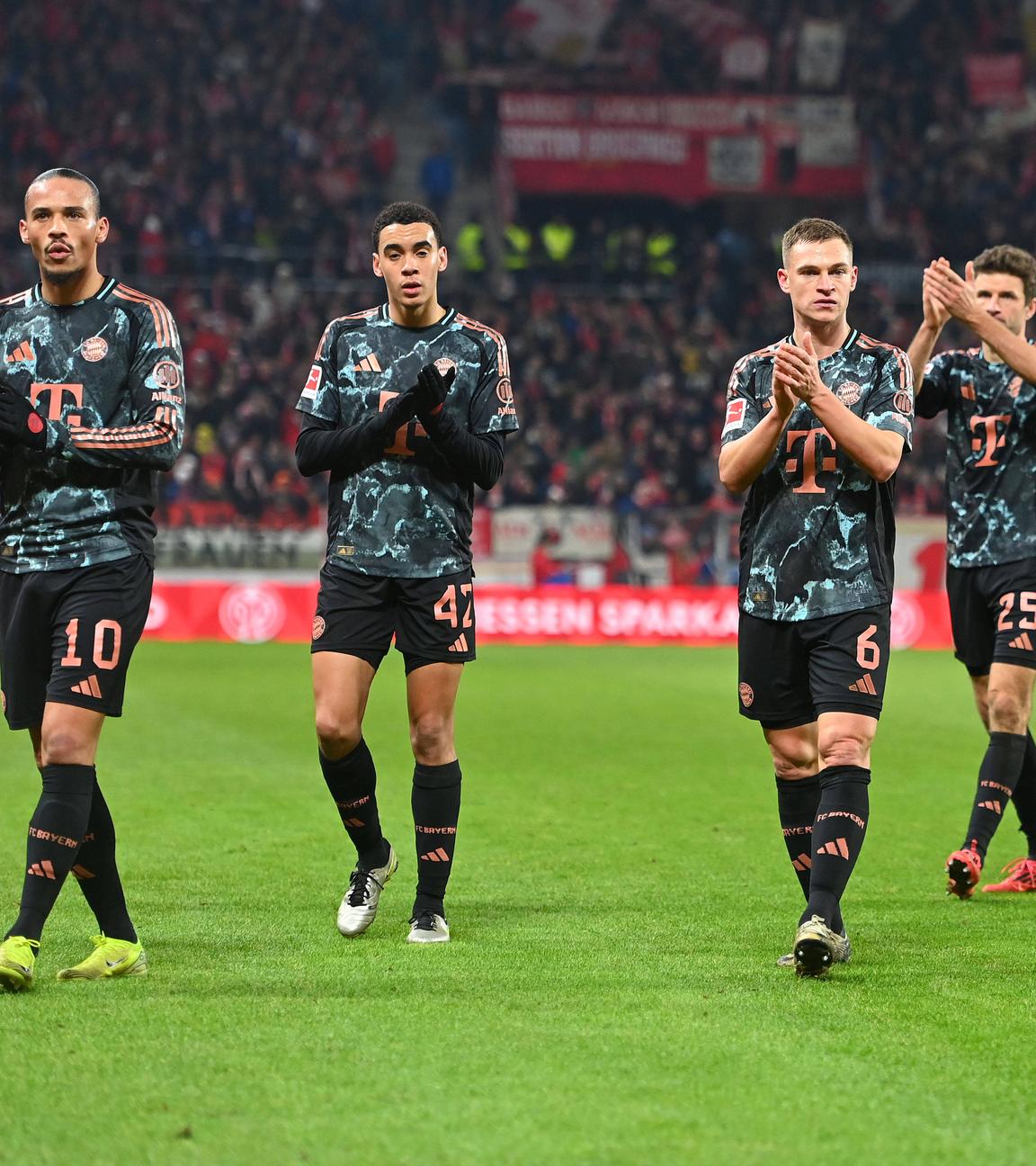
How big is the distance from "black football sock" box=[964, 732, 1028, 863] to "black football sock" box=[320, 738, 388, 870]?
2.32m

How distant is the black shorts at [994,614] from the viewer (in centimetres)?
668

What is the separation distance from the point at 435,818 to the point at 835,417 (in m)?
1.94

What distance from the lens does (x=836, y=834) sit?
5.15 metres

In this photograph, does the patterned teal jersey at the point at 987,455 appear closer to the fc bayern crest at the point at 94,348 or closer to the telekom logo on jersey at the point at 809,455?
the telekom logo on jersey at the point at 809,455

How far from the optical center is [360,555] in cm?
580

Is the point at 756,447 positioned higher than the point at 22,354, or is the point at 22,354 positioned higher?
the point at 22,354

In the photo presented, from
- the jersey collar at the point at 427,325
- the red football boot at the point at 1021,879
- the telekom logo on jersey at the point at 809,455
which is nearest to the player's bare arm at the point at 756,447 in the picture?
the telekom logo on jersey at the point at 809,455

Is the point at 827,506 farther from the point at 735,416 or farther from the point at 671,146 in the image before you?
the point at 671,146

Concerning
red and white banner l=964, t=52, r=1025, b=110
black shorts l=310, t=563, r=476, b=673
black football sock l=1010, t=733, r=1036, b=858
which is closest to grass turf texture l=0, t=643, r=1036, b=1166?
black football sock l=1010, t=733, r=1036, b=858

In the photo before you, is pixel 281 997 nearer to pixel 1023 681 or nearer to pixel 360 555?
Answer: pixel 360 555

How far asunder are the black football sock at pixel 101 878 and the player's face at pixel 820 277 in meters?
2.68

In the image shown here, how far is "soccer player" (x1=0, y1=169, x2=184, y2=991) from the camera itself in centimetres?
495

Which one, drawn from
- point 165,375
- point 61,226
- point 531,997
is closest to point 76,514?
point 165,375

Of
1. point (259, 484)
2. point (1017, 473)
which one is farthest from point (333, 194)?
point (1017, 473)
